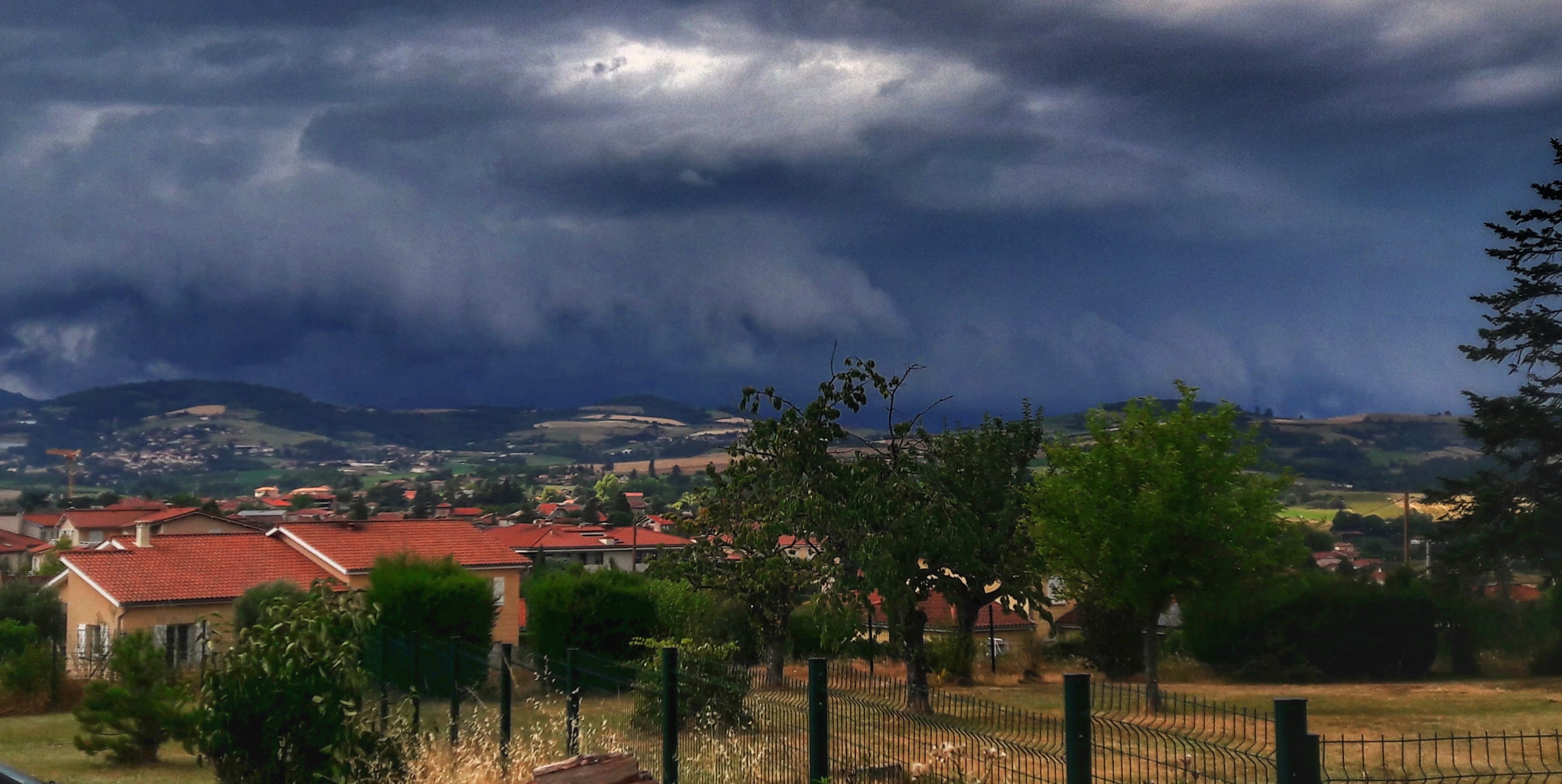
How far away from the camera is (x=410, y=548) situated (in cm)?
4450

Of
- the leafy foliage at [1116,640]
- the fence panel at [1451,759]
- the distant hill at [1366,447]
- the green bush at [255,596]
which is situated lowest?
the leafy foliage at [1116,640]

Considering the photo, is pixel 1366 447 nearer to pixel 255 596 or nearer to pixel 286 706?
pixel 255 596

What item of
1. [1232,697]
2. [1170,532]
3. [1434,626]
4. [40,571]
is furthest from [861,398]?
[40,571]

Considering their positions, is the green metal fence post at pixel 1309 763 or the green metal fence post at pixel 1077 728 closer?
the green metal fence post at pixel 1309 763

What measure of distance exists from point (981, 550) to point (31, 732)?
20.8 meters

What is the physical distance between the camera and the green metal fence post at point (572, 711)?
33.9 ft

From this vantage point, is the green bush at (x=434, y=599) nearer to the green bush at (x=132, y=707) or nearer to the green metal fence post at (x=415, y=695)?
the green bush at (x=132, y=707)

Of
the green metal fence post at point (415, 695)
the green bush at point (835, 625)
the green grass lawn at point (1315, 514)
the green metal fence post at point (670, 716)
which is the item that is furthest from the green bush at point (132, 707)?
the green grass lawn at point (1315, 514)

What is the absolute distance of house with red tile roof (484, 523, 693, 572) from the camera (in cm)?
9425

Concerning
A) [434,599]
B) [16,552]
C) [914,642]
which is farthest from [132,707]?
[16,552]

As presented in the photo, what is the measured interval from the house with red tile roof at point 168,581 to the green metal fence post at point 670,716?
1146 inches

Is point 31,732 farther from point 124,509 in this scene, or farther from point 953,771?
point 124,509

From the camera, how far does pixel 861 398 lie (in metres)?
24.1

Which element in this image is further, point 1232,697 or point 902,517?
point 1232,697
